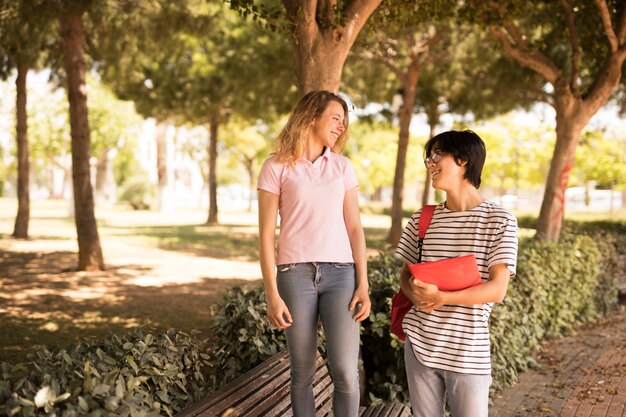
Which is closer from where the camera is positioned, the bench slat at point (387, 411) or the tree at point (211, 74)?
the bench slat at point (387, 411)

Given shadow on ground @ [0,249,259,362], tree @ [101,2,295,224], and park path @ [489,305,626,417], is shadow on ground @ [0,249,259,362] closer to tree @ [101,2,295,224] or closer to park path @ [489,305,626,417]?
park path @ [489,305,626,417]

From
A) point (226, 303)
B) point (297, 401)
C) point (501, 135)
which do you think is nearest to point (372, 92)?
point (226, 303)

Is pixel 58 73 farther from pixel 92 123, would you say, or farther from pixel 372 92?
pixel 92 123

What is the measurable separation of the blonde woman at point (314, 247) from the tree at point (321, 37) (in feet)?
9.09

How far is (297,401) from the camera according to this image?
120 inches

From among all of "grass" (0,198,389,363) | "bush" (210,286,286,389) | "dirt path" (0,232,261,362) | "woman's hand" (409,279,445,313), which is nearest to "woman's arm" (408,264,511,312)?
"woman's hand" (409,279,445,313)

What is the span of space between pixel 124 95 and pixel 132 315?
16.5 meters

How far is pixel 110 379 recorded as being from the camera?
249 cm

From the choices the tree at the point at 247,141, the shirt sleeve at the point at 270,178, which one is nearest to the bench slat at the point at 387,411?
the shirt sleeve at the point at 270,178

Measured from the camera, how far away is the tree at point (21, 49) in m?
11.2

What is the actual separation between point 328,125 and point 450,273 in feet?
2.92

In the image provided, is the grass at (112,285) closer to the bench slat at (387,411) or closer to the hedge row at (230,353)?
the hedge row at (230,353)

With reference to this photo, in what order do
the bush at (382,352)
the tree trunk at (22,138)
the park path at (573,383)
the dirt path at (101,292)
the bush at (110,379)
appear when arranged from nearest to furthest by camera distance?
the bush at (110,379) → the bush at (382,352) → the park path at (573,383) → the dirt path at (101,292) → the tree trunk at (22,138)

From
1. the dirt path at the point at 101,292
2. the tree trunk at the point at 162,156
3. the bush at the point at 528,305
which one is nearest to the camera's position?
the bush at the point at 528,305
